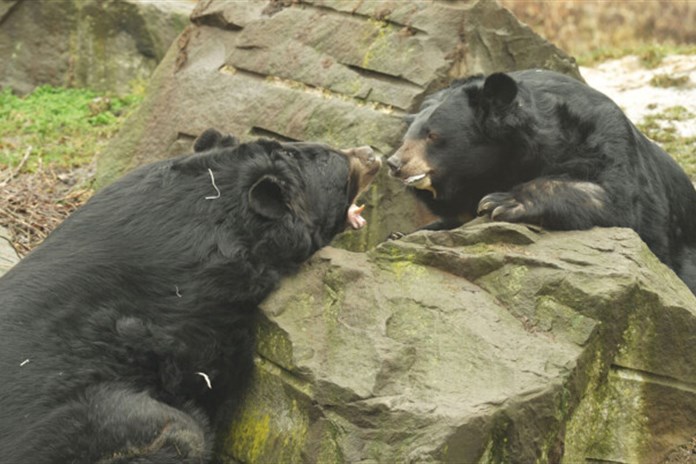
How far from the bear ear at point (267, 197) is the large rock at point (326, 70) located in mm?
1930

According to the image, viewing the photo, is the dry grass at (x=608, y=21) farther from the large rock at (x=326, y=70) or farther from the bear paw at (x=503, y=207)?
the bear paw at (x=503, y=207)

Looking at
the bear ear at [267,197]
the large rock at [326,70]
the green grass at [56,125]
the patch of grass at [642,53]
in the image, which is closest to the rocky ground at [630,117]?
the patch of grass at [642,53]

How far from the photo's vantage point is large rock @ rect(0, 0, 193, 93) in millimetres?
12469

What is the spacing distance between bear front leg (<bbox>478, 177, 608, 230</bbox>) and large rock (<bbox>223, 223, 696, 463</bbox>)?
274 mm

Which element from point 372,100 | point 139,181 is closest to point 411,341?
point 139,181

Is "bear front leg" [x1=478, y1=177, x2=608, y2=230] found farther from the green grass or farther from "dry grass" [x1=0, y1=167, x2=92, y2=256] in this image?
the green grass

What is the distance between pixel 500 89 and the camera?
656 centimetres

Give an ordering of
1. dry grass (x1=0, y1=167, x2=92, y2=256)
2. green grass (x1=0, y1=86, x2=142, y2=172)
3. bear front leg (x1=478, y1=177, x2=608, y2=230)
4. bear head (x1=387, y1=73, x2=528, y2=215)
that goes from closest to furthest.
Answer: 1. bear front leg (x1=478, y1=177, x2=608, y2=230)
2. bear head (x1=387, y1=73, x2=528, y2=215)
3. dry grass (x1=0, y1=167, x2=92, y2=256)
4. green grass (x1=0, y1=86, x2=142, y2=172)

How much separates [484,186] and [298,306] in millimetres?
2039

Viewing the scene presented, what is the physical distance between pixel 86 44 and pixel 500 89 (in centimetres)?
731

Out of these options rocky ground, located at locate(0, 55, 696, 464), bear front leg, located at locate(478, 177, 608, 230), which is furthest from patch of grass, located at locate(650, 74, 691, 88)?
bear front leg, located at locate(478, 177, 608, 230)

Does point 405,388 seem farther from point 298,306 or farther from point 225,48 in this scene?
point 225,48

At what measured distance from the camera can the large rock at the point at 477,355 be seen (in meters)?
4.52

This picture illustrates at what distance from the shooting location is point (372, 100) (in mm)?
7891
